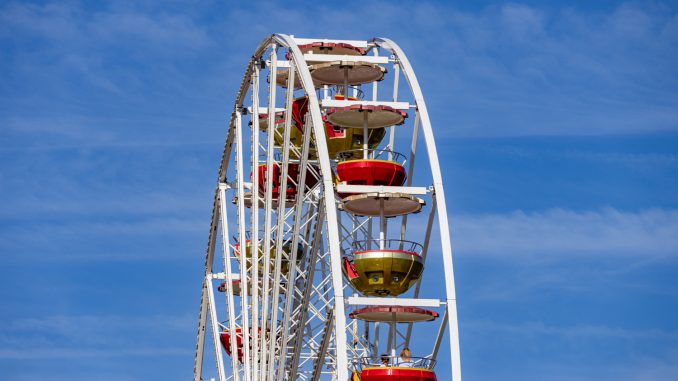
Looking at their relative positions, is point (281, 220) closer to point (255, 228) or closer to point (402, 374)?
point (255, 228)

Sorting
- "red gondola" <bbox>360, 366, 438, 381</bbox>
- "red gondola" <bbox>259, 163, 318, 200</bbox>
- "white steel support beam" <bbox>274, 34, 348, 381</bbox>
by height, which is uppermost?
"red gondola" <bbox>259, 163, 318, 200</bbox>

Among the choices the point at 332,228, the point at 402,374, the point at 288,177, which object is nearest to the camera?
the point at 332,228

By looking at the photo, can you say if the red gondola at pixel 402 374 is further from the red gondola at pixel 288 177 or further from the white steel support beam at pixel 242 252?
the red gondola at pixel 288 177

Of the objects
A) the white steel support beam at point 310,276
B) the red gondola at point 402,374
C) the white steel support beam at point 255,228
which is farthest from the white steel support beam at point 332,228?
the white steel support beam at point 255,228

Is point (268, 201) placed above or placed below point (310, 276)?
above

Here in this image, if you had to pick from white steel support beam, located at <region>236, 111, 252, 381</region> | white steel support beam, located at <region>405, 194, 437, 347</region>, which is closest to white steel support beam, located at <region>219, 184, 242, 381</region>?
white steel support beam, located at <region>236, 111, 252, 381</region>

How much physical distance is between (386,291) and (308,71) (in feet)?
32.5

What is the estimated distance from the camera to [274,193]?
298 ft

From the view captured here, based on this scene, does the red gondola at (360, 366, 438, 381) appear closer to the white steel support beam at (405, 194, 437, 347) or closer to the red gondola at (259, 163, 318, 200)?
the white steel support beam at (405, 194, 437, 347)

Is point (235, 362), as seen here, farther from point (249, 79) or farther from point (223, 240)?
point (249, 79)

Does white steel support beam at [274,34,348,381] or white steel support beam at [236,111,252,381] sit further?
white steel support beam at [236,111,252,381]

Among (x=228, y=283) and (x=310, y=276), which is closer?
(x=310, y=276)

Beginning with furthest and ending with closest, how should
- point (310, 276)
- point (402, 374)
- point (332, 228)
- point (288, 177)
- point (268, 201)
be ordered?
point (288, 177), point (268, 201), point (310, 276), point (402, 374), point (332, 228)

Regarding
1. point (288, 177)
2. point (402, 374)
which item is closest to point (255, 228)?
point (288, 177)
